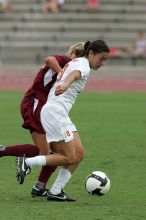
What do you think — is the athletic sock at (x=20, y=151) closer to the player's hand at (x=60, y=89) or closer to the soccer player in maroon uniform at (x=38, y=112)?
the soccer player in maroon uniform at (x=38, y=112)

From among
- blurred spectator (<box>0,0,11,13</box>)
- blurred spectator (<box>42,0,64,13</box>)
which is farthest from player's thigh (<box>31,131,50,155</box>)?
blurred spectator (<box>0,0,11,13</box>)

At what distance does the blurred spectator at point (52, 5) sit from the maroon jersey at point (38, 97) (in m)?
25.8

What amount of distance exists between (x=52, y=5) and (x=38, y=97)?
2591cm

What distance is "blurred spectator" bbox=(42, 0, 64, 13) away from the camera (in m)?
34.3

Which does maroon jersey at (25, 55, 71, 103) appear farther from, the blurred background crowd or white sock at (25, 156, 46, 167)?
the blurred background crowd

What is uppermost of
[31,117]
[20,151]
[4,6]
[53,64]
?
[53,64]

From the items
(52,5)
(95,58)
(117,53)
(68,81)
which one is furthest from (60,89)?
(52,5)

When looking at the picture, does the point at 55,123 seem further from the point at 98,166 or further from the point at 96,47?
the point at 98,166

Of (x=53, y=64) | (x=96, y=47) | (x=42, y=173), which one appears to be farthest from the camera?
(x=42, y=173)

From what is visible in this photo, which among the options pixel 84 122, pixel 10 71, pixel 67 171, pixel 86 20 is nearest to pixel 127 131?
pixel 84 122

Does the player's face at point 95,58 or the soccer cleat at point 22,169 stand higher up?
the player's face at point 95,58

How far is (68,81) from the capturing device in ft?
25.4

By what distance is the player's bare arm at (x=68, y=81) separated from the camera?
7.64 meters

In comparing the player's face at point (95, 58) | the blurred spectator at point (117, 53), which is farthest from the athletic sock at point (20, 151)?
the blurred spectator at point (117, 53)
